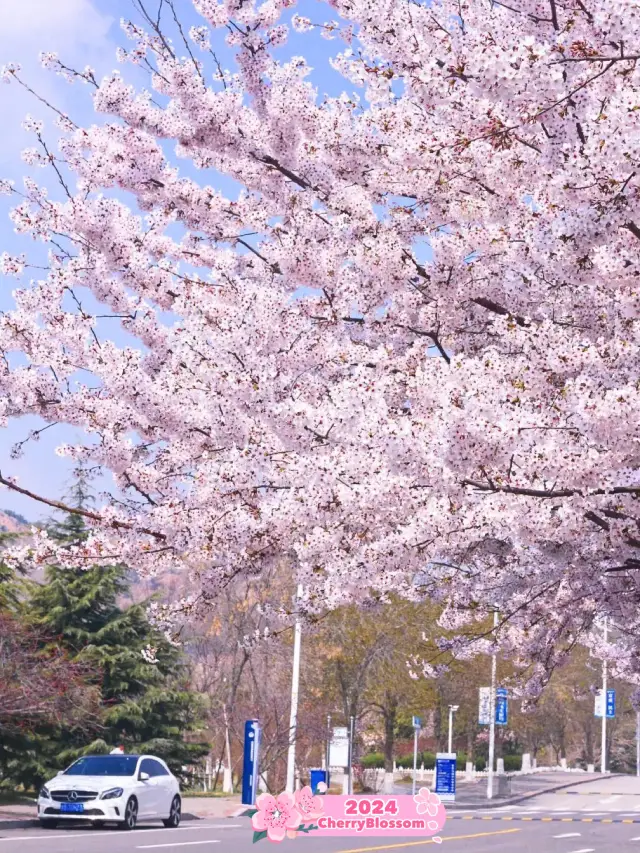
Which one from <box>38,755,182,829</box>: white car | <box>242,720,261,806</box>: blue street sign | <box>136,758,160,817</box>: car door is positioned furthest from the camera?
<box>242,720,261,806</box>: blue street sign

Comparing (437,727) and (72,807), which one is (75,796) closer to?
(72,807)

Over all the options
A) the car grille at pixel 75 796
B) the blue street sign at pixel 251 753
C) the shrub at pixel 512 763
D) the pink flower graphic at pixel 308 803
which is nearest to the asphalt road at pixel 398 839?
the car grille at pixel 75 796

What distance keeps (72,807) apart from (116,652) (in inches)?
499

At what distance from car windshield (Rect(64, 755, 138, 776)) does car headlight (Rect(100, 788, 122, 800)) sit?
798mm

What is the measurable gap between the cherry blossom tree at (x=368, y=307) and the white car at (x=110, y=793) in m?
9.92

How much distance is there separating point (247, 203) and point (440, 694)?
155 ft

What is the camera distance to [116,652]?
33156 millimetres

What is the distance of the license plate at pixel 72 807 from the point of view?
20.5m

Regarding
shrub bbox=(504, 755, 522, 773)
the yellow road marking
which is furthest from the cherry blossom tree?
shrub bbox=(504, 755, 522, 773)

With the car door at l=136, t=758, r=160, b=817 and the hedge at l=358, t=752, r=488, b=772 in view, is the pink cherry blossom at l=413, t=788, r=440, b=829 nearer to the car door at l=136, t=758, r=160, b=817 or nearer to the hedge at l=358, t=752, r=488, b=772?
the car door at l=136, t=758, r=160, b=817

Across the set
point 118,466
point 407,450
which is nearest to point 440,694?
point 118,466

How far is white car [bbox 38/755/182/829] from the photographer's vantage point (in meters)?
20.6

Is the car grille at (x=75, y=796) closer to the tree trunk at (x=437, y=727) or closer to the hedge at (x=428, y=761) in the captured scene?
the hedge at (x=428, y=761)

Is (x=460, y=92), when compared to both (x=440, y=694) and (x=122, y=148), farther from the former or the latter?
(x=440, y=694)
